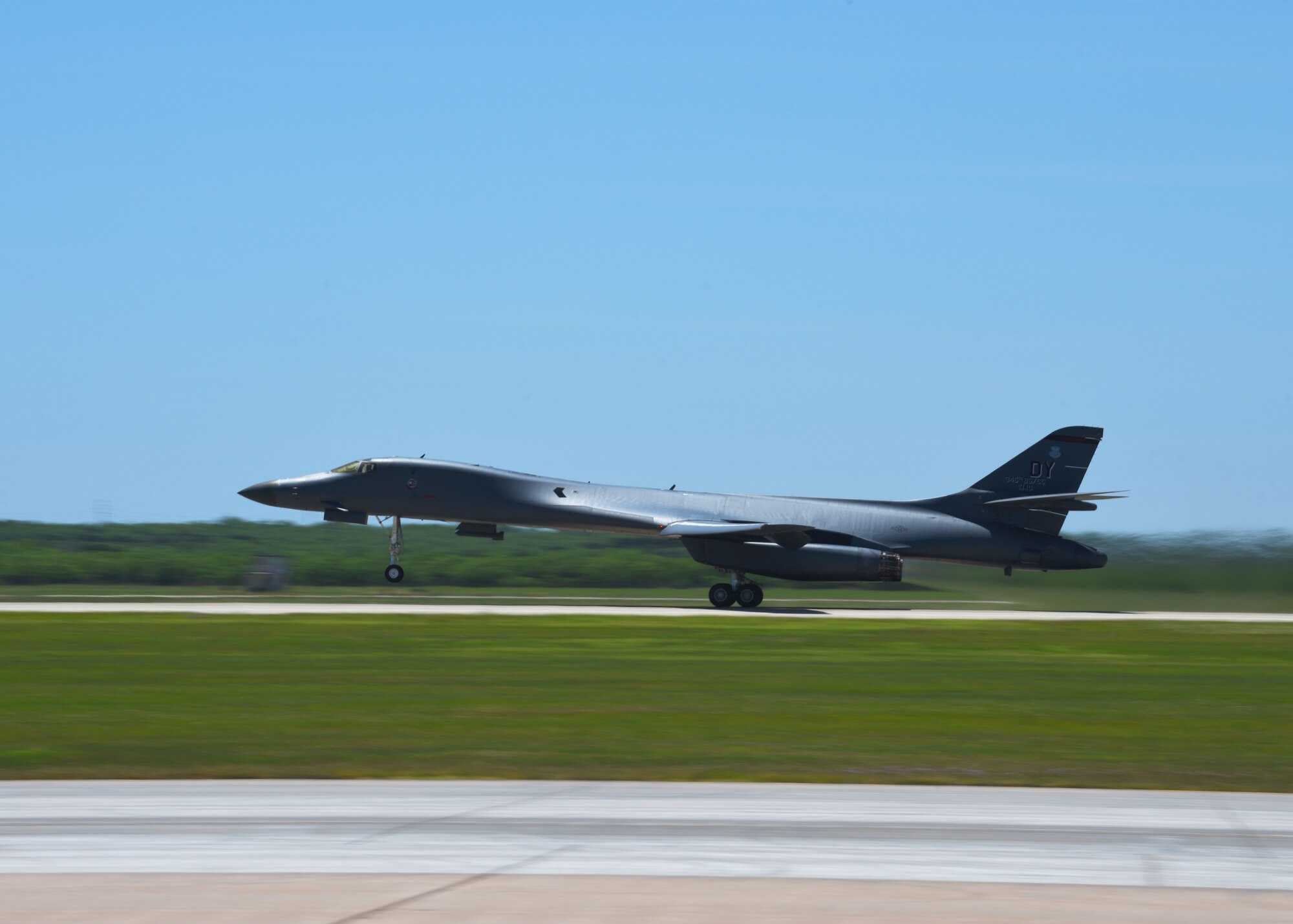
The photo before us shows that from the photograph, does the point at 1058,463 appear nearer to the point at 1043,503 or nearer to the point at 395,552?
the point at 1043,503

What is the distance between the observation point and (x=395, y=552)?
1529 inches

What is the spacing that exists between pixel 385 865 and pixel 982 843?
3.48 meters

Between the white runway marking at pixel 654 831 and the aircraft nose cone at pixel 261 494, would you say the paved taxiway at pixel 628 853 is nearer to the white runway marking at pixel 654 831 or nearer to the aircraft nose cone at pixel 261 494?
the white runway marking at pixel 654 831

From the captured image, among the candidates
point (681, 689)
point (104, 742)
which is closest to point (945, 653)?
point (681, 689)

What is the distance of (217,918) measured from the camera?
21.8ft

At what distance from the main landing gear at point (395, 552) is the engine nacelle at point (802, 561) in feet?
25.6

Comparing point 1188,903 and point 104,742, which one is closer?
point 1188,903

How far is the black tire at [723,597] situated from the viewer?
121ft

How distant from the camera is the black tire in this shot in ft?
121

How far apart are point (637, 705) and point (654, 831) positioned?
271 inches

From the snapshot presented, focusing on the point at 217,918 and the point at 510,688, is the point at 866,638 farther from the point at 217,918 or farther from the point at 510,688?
the point at 217,918

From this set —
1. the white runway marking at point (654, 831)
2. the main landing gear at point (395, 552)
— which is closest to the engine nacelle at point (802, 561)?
the main landing gear at point (395, 552)

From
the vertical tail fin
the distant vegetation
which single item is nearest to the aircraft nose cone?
the distant vegetation

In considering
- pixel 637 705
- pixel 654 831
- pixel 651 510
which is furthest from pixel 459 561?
pixel 654 831
